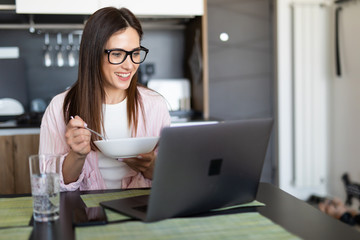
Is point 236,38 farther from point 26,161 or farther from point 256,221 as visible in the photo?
point 256,221

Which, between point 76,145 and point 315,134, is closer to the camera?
point 76,145

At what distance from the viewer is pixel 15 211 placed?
45.8 inches

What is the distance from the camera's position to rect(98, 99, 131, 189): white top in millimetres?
1670

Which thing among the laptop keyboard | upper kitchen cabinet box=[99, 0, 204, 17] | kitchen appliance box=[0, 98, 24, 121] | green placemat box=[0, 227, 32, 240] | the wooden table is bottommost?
the wooden table

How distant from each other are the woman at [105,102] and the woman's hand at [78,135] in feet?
0.62

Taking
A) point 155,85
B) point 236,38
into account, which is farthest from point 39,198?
point 236,38

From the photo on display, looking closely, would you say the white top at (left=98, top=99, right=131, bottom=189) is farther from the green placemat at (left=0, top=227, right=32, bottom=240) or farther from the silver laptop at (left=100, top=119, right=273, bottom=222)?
the green placemat at (left=0, top=227, right=32, bottom=240)

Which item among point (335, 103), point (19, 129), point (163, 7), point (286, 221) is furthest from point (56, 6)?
point (286, 221)

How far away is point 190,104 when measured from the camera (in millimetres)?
3799

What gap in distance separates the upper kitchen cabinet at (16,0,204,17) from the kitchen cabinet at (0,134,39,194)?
857 mm

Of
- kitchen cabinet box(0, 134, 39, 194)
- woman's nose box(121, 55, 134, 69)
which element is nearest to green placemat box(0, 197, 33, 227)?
woman's nose box(121, 55, 134, 69)

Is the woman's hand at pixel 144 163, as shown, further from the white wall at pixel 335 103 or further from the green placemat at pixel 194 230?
the white wall at pixel 335 103

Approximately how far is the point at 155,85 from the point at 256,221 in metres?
2.72

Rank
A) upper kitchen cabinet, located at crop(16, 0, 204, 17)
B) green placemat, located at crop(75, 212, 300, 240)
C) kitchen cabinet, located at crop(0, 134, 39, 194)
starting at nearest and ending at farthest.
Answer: green placemat, located at crop(75, 212, 300, 240), kitchen cabinet, located at crop(0, 134, 39, 194), upper kitchen cabinet, located at crop(16, 0, 204, 17)
